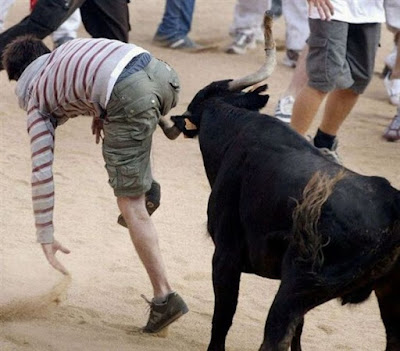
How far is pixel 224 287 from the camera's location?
4664 millimetres

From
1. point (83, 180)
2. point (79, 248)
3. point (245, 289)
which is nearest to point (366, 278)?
point (245, 289)

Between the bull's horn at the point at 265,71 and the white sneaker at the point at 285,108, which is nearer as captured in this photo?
the bull's horn at the point at 265,71

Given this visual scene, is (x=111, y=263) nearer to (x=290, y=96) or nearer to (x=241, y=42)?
(x=290, y=96)

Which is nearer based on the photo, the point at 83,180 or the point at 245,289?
the point at 245,289

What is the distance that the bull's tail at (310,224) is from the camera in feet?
13.1

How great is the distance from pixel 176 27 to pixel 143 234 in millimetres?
6553

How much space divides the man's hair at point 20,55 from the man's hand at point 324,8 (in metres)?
2.22

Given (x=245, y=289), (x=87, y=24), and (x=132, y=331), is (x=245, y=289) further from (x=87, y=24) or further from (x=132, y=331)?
(x=87, y=24)

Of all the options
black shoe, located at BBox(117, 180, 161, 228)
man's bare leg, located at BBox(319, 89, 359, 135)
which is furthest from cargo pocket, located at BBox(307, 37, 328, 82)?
black shoe, located at BBox(117, 180, 161, 228)

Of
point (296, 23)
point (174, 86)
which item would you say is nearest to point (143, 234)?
point (174, 86)

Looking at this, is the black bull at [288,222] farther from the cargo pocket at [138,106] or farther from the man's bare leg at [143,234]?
the man's bare leg at [143,234]

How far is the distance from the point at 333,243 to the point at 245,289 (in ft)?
7.61

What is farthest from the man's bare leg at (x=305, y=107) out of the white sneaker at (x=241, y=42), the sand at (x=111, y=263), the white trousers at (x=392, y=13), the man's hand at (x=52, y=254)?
the white sneaker at (x=241, y=42)

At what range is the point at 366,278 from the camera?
163 inches
